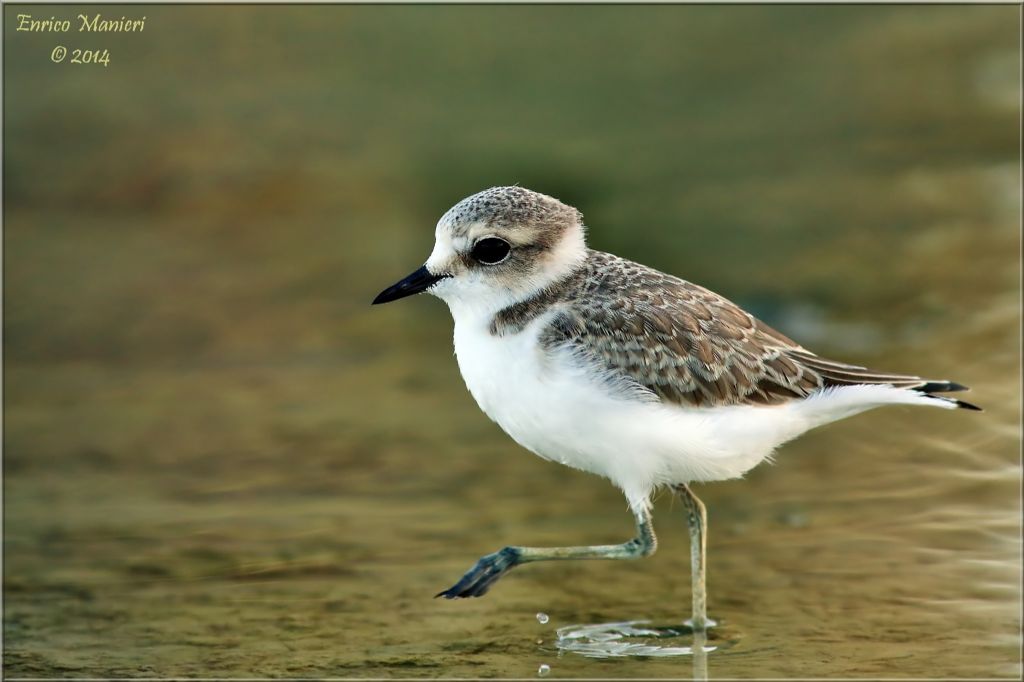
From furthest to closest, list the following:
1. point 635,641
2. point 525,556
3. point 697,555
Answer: point 697,555
point 635,641
point 525,556

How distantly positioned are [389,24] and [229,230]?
146 inches

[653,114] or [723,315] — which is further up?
[653,114]

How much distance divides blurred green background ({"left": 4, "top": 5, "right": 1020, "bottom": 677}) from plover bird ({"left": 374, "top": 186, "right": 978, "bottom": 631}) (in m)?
1.00

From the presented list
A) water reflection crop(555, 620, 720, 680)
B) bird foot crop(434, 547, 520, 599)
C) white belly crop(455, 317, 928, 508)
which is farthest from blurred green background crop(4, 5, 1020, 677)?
white belly crop(455, 317, 928, 508)

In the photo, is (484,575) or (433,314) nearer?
(484,575)

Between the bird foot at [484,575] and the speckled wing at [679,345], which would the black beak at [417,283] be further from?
the bird foot at [484,575]

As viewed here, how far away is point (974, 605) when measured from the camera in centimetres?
696

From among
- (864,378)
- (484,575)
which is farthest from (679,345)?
(484,575)

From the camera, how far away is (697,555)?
Result: 22.7ft

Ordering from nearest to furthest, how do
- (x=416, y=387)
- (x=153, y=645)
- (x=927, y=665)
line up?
(x=927, y=665), (x=153, y=645), (x=416, y=387)

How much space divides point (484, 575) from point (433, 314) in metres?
6.53

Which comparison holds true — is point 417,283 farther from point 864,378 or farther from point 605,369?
point 864,378

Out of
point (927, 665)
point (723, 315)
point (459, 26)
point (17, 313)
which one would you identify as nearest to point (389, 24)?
point (459, 26)

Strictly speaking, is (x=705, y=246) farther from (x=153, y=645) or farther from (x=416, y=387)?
(x=153, y=645)
